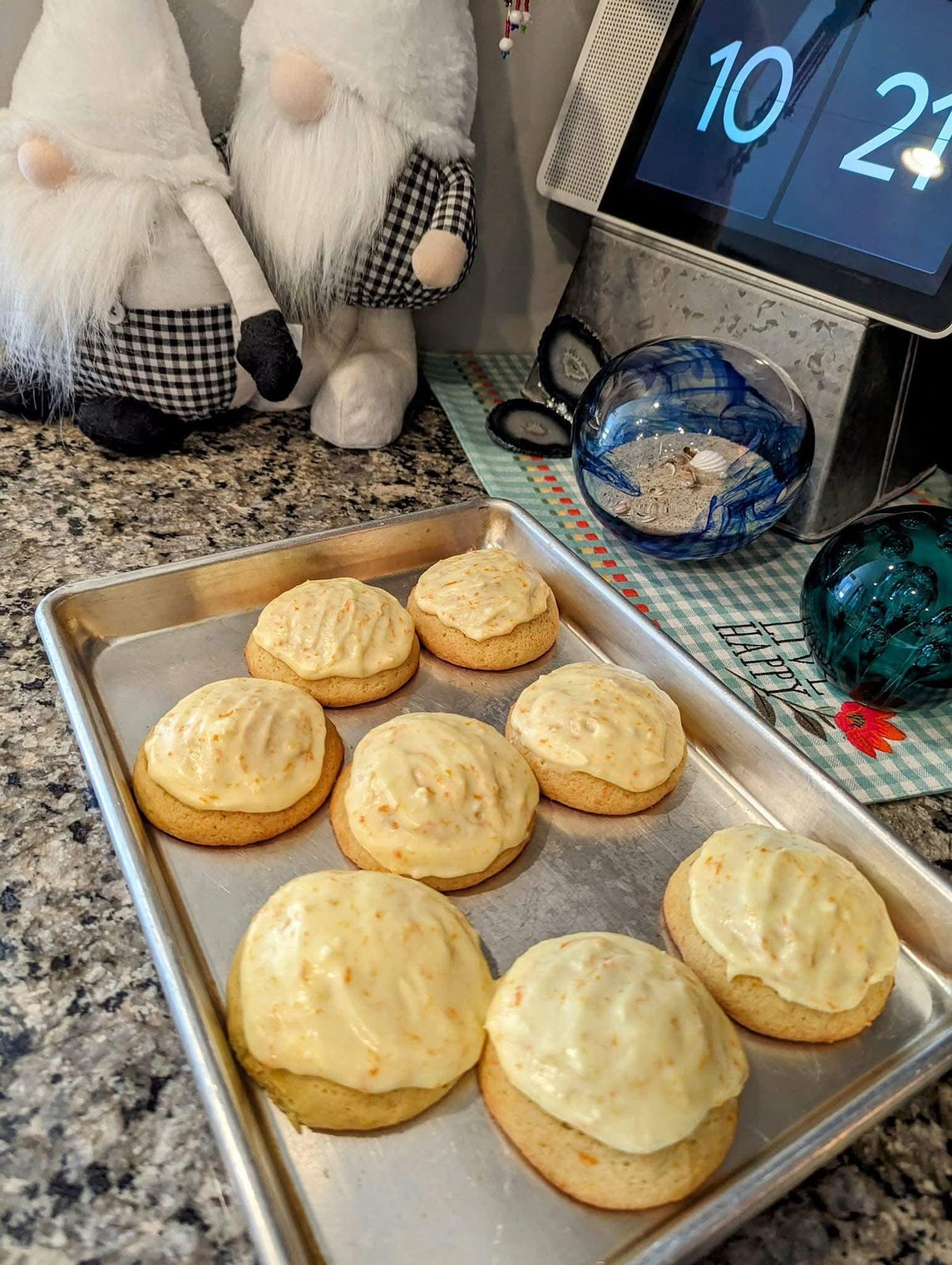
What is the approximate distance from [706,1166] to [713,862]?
8.0 inches

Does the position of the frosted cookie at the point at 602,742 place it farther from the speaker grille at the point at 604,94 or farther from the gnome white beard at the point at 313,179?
the speaker grille at the point at 604,94

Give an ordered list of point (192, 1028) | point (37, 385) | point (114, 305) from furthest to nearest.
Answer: point (37, 385)
point (114, 305)
point (192, 1028)

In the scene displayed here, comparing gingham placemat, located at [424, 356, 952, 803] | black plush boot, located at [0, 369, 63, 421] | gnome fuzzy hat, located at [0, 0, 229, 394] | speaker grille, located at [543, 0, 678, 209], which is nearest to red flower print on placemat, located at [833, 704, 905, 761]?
gingham placemat, located at [424, 356, 952, 803]

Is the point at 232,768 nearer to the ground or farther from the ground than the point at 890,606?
nearer to the ground

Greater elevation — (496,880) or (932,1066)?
(932,1066)

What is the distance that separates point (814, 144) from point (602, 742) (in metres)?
0.70

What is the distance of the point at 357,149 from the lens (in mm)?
913

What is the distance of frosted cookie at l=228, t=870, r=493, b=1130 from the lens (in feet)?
1.73

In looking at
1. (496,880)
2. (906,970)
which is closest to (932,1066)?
(906,970)

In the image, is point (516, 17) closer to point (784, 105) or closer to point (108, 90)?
point (784, 105)

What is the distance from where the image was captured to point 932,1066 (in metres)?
0.54

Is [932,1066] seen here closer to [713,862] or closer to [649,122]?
[713,862]

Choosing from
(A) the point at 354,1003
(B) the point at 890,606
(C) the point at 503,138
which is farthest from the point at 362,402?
Answer: (A) the point at 354,1003

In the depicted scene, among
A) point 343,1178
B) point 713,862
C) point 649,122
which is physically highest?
point 649,122
